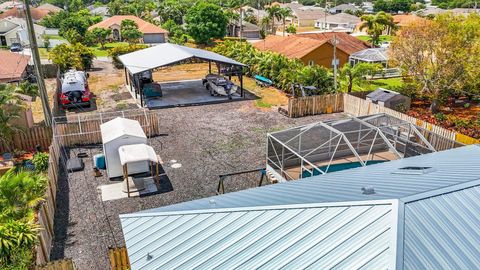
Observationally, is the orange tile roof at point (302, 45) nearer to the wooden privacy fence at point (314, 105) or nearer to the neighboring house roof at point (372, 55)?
the neighboring house roof at point (372, 55)

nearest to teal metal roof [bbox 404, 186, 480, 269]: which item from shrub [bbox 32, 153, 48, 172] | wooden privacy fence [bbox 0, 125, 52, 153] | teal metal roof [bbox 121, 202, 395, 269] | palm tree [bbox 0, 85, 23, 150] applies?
teal metal roof [bbox 121, 202, 395, 269]

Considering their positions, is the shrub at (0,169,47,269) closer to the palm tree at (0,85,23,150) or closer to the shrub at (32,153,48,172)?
the shrub at (32,153,48,172)

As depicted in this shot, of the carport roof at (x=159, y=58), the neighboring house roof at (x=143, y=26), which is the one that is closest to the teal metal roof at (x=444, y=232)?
the carport roof at (x=159, y=58)

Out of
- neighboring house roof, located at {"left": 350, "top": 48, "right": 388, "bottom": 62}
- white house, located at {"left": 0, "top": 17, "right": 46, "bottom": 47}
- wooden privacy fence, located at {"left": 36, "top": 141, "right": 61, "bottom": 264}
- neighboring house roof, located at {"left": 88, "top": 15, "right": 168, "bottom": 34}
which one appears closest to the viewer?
wooden privacy fence, located at {"left": 36, "top": 141, "right": 61, "bottom": 264}

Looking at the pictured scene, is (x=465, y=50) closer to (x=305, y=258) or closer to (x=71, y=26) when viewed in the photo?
(x=305, y=258)

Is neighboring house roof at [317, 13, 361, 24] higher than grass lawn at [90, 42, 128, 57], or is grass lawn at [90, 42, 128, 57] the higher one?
neighboring house roof at [317, 13, 361, 24]

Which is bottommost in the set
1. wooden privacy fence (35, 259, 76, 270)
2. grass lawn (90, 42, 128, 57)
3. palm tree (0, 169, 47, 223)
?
grass lawn (90, 42, 128, 57)
